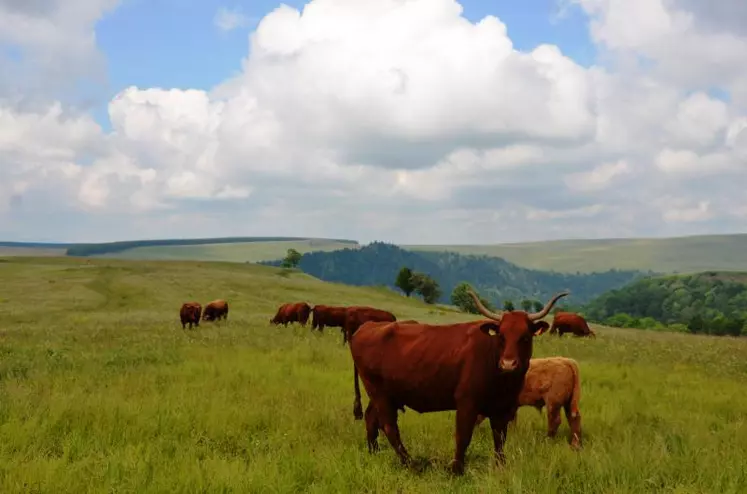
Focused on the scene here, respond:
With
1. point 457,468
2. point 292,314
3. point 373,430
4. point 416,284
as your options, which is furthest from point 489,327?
point 416,284

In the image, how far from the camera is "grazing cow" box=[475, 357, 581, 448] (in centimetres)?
982

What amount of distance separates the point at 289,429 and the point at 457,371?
321cm

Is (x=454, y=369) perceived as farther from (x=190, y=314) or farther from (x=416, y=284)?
(x=416, y=284)

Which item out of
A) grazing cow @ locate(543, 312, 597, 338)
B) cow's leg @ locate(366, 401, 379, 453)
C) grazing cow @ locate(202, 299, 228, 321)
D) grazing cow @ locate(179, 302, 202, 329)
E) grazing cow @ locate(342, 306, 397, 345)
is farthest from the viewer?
grazing cow @ locate(202, 299, 228, 321)

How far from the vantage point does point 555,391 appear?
9969mm

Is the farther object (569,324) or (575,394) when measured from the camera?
(569,324)

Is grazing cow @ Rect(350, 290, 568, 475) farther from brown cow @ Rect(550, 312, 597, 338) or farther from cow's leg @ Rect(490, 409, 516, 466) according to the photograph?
brown cow @ Rect(550, 312, 597, 338)

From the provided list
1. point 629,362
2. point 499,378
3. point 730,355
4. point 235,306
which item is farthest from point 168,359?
point 235,306

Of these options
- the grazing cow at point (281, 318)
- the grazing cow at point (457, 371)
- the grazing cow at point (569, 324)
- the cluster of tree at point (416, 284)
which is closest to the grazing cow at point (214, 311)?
the grazing cow at point (281, 318)

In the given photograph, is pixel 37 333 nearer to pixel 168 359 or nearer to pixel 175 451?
pixel 168 359

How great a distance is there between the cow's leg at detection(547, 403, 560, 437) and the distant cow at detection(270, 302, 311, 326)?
26959 mm

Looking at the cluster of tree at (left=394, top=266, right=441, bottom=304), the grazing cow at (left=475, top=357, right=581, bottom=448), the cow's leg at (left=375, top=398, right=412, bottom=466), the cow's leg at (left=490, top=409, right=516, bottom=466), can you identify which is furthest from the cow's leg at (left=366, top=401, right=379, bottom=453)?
the cluster of tree at (left=394, top=266, right=441, bottom=304)

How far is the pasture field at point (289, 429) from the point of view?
6.48 m

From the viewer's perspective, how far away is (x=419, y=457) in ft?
27.0
